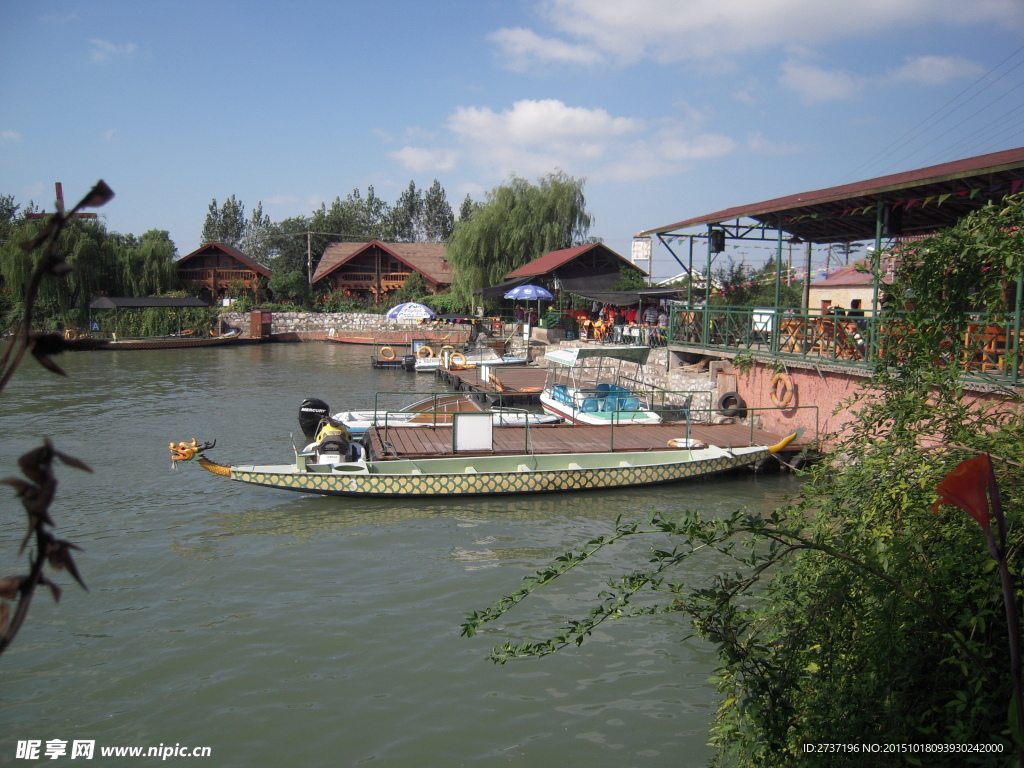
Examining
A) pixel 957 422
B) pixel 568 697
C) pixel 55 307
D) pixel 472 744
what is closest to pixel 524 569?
pixel 568 697

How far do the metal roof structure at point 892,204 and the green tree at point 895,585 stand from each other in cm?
546

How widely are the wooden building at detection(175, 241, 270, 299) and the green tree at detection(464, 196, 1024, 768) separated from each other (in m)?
53.1

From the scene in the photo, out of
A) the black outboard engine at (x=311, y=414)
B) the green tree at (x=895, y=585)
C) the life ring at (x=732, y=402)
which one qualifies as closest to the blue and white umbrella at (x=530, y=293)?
the black outboard engine at (x=311, y=414)

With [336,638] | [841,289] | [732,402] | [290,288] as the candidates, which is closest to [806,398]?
[732,402]

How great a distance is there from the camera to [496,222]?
46.1 metres

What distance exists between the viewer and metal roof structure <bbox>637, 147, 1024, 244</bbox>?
37.4 feet

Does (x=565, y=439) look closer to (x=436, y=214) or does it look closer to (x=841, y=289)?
(x=841, y=289)

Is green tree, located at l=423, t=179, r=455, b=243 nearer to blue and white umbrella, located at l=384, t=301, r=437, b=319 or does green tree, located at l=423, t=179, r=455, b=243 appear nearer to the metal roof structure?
blue and white umbrella, located at l=384, t=301, r=437, b=319

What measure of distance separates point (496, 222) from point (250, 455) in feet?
103

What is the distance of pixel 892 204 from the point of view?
45.8ft

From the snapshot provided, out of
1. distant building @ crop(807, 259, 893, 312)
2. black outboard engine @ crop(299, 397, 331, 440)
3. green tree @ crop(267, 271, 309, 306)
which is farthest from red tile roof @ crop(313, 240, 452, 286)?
black outboard engine @ crop(299, 397, 331, 440)

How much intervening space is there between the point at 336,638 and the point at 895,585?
6.71 m

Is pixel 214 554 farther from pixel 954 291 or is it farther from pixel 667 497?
pixel 954 291

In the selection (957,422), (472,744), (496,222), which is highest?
(496,222)
